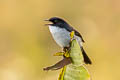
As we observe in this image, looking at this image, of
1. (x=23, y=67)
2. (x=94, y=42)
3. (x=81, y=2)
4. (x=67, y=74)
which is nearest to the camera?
(x=67, y=74)

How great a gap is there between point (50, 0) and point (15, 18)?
18.7 inches

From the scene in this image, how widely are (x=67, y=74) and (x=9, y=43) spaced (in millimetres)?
4607

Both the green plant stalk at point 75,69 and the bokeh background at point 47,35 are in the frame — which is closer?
the green plant stalk at point 75,69

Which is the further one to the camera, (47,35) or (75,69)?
(47,35)

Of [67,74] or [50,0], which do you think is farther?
[50,0]

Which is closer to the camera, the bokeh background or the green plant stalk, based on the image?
the green plant stalk

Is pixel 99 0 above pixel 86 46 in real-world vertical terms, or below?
above

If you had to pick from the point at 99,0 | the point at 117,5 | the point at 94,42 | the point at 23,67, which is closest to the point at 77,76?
the point at 23,67

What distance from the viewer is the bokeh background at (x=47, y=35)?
4945mm

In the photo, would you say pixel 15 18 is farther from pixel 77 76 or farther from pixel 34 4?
pixel 77 76

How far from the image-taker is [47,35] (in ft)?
17.1

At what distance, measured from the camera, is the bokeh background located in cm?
495

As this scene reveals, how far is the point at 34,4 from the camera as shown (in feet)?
19.3

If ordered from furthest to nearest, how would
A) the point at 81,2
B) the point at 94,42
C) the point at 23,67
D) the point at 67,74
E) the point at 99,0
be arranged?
the point at 99,0
the point at 81,2
the point at 94,42
the point at 23,67
the point at 67,74
